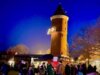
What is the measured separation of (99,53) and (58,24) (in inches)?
737

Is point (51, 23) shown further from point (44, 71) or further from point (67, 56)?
point (44, 71)

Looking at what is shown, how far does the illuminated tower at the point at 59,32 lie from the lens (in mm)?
47616

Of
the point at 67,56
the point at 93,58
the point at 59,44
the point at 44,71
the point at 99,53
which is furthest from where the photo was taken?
the point at 59,44

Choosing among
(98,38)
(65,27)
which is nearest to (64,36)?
(65,27)

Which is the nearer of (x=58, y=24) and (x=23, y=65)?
(x=23, y=65)

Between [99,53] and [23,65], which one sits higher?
[99,53]

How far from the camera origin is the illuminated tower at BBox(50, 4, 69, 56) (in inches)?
1875

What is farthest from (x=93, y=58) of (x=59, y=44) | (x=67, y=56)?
(x=59, y=44)

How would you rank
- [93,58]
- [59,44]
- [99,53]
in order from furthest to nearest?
1. [59,44]
2. [93,58]
3. [99,53]

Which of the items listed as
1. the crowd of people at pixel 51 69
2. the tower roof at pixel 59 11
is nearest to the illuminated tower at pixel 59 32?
the tower roof at pixel 59 11

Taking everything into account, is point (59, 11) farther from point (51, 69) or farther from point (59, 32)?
point (51, 69)

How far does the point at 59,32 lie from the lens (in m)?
49.5

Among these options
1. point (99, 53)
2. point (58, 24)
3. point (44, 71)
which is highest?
point (58, 24)

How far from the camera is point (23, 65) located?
54.4 ft
